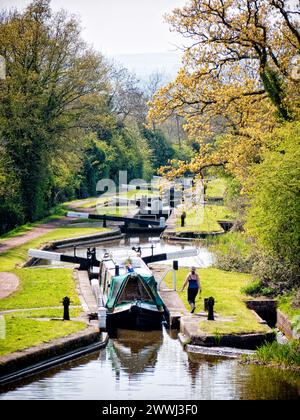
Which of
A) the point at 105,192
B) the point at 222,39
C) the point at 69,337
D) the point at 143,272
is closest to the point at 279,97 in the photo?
the point at 222,39

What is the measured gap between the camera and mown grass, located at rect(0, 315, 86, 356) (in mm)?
18625

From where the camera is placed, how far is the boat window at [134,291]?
2408 cm

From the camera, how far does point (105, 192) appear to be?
251 feet

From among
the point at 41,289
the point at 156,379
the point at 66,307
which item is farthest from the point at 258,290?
the point at 156,379

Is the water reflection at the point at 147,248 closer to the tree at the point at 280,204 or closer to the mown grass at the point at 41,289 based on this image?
the mown grass at the point at 41,289

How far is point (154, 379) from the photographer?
18016 mm

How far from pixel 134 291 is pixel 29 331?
16.3 feet

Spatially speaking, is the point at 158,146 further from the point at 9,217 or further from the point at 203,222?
the point at 9,217

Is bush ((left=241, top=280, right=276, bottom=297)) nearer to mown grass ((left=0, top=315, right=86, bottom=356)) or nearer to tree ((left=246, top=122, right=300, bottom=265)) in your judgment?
tree ((left=246, top=122, right=300, bottom=265))

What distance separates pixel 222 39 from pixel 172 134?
91.2 m

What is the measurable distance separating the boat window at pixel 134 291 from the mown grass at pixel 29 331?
266 centimetres

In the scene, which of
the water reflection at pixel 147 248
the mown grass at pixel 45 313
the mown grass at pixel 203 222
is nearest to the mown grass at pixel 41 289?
the mown grass at pixel 45 313

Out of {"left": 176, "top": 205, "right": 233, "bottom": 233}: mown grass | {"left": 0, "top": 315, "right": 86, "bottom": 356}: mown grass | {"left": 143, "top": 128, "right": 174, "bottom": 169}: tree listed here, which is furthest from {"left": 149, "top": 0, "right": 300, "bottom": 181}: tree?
{"left": 143, "top": 128, "right": 174, "bottom": 169}: tree
